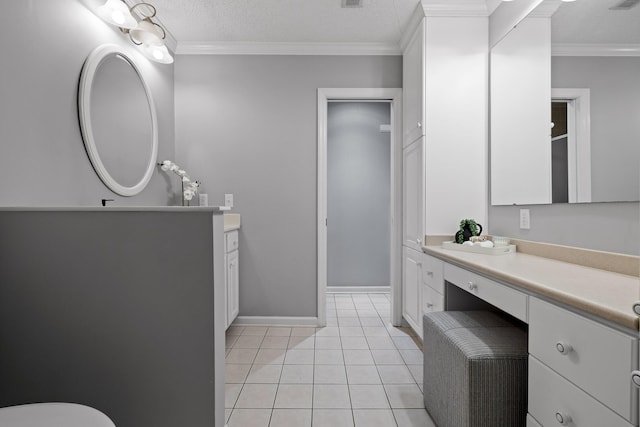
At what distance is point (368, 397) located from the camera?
67.9 inches

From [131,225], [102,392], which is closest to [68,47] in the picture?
[131,225]

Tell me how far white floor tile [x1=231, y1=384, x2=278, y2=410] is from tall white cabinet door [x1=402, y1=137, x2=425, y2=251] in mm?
1356

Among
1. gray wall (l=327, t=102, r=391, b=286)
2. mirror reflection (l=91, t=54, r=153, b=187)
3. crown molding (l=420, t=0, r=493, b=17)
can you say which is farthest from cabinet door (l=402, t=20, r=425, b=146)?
mirror reflection (l=91, t=54, r=153, b=187)

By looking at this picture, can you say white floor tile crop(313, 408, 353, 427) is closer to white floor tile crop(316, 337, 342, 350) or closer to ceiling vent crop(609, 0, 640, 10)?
white floor tile crop(316, 337, 342, 350)

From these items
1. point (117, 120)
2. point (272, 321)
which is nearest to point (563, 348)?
point (272, 321)

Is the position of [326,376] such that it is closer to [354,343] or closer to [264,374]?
[264,374]

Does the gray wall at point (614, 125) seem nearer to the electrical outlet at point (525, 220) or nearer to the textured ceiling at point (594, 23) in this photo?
the textured ceiling at point (594, 23)

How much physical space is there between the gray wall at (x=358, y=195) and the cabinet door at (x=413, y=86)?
47.5 inches

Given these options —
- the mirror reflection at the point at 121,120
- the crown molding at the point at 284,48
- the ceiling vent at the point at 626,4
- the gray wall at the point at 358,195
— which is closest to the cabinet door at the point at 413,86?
the crown molding at the point at 284,48

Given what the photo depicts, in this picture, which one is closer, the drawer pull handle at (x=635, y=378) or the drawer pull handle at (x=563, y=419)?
the drawer pull handle at (x=635, y=378)

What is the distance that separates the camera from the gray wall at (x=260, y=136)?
2.77 m

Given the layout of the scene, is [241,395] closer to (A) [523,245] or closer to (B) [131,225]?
(B) [131,225]

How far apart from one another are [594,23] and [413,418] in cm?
204

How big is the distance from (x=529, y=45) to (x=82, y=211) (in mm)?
2333
